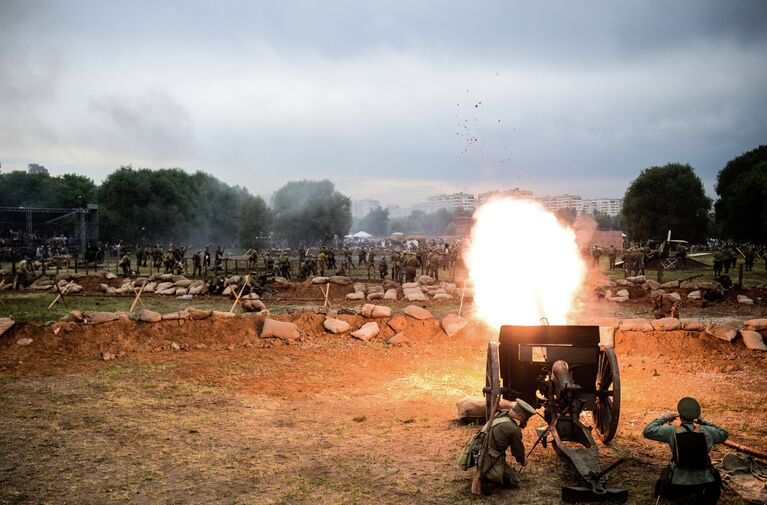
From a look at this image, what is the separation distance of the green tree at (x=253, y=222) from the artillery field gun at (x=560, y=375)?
6572cm

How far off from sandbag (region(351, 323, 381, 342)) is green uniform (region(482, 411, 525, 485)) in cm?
919

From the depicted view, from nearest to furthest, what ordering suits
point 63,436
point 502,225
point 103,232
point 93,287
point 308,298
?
point 63,436 < point 502,225 < point 308,298 < point 93,287 < point 103,232

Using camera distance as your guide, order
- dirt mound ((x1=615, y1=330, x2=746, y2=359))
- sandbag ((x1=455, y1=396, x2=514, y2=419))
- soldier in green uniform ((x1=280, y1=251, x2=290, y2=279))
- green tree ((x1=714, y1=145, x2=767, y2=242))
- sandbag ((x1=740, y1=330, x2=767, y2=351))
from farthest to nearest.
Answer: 1. green tree ((x1=714, y1=145, x2=767, y2=242))
2. soldier in green uniform ((x1=280, y1=251, x2=290, y2=279))
3. dirt mound ((x1=615, y1=330, x2=746, y2=359))
4. sandbag ((x1=740, y1=330, x2=767, y2=351))
5. sandbag ((x1=455, y1=396, x2=514, y2=419))

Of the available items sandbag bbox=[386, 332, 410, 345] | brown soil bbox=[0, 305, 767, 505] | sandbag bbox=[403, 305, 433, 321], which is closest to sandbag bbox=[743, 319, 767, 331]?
brown soil bbox=[0, 305, 767, 505]

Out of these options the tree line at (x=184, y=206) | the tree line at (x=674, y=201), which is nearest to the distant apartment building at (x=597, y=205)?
the tree line at (x=674, y=201)

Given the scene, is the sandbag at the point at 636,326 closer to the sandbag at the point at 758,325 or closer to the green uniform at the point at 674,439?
the sandbag at the point at 758,325

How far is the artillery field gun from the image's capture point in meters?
7.98

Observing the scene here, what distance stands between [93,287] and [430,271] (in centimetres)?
2043

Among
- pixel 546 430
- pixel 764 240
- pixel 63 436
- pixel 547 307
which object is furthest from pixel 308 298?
pixel 764 240

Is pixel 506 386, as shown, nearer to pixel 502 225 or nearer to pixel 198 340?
pixel 502 225

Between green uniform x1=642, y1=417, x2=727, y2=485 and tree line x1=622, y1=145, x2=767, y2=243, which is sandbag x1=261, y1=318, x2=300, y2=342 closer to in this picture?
green uniform x1=642, y1=417, x2=727, y2=485

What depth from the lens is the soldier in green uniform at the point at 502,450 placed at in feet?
22.9

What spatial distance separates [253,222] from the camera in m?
72.2

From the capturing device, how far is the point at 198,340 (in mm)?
15758
